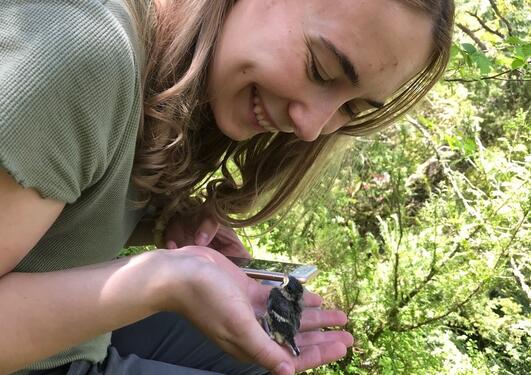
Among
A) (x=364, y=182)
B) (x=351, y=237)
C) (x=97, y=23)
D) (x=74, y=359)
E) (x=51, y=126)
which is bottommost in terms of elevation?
(x=364, y=182)

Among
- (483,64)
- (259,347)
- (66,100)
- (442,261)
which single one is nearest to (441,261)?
(442,261)

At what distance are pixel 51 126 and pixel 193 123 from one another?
0.46 metres

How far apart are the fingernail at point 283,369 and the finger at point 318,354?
8 cm

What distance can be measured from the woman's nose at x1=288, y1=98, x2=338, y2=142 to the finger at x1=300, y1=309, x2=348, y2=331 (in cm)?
36

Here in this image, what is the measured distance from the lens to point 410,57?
1.08 m

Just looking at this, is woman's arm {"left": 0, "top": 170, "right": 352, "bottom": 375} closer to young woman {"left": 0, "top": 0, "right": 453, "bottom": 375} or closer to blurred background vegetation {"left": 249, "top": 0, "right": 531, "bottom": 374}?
young woman {"left": 0, "top": 0, "right": 453, "bottom": 375}

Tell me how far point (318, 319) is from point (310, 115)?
1.36 ft

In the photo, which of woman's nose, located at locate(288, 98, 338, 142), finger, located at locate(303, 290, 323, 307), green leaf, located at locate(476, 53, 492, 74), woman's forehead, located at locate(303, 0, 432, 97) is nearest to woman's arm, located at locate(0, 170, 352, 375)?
finger, located at locate(303, 290, 323, 307)

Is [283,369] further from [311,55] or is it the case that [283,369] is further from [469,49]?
[469,49]

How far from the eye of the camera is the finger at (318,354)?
0.98 metres

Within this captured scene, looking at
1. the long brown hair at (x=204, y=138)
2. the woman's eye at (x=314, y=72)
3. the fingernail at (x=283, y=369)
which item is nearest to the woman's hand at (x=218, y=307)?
the fingernail at (x=283, y=369)

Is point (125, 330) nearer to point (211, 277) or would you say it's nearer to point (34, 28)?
point (211, 277)

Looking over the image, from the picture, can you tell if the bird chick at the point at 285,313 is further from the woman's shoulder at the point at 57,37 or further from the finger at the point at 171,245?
the woman's shoulder at the point at 57,37

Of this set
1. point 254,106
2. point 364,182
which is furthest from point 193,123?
point 364,182
